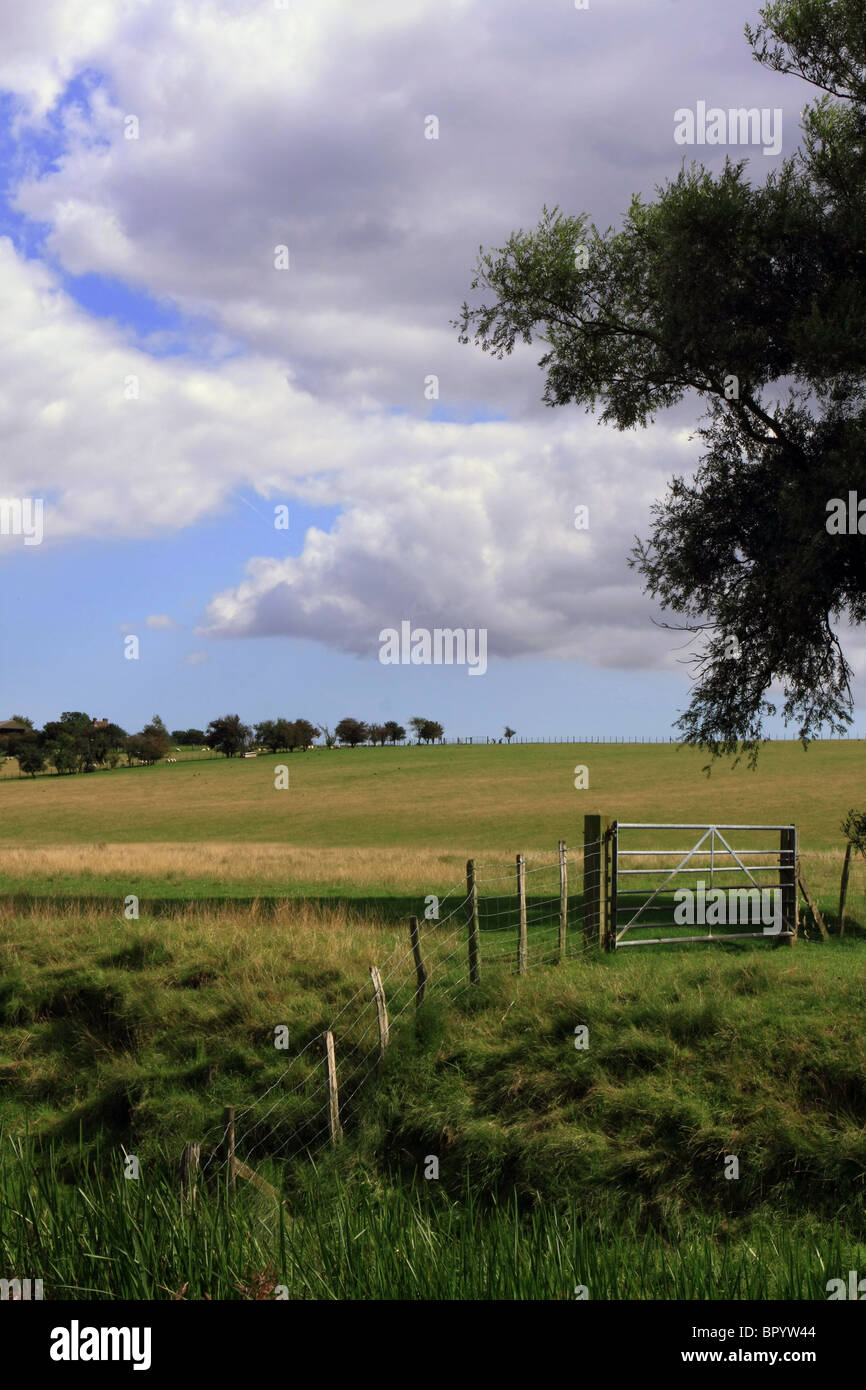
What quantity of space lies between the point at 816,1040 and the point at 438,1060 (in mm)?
4382

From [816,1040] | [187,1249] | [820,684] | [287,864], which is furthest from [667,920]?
[187,1249]

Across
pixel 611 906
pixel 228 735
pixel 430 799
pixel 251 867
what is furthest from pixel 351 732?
pixel 611 906

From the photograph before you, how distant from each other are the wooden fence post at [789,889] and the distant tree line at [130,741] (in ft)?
356

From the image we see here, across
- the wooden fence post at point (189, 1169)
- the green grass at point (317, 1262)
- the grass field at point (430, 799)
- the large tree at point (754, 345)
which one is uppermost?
the large tree at point (754, 345)

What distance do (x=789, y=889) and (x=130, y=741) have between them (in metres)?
116

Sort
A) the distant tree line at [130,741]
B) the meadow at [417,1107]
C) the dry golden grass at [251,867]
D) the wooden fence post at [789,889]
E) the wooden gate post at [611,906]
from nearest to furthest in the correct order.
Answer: the meadow at [417,1107], the wooden gate post at [611,906], the wooden fence post at [789,889], the dry golden grass at [251,867], the distant tree line at [130,741]

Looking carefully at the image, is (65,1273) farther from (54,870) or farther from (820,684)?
(54,870)

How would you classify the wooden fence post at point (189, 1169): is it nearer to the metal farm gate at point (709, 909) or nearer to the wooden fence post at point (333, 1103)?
the wooden fence post at point (333, 1103)

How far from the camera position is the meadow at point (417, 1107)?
5254 millimetres

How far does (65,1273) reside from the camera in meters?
4.98

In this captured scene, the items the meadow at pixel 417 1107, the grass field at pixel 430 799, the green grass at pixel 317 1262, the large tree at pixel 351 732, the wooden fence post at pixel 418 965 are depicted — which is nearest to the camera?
the green grass at pixel 317 1262

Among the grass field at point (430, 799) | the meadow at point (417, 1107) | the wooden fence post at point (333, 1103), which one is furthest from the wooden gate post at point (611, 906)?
the grass field at point (430, 799)
